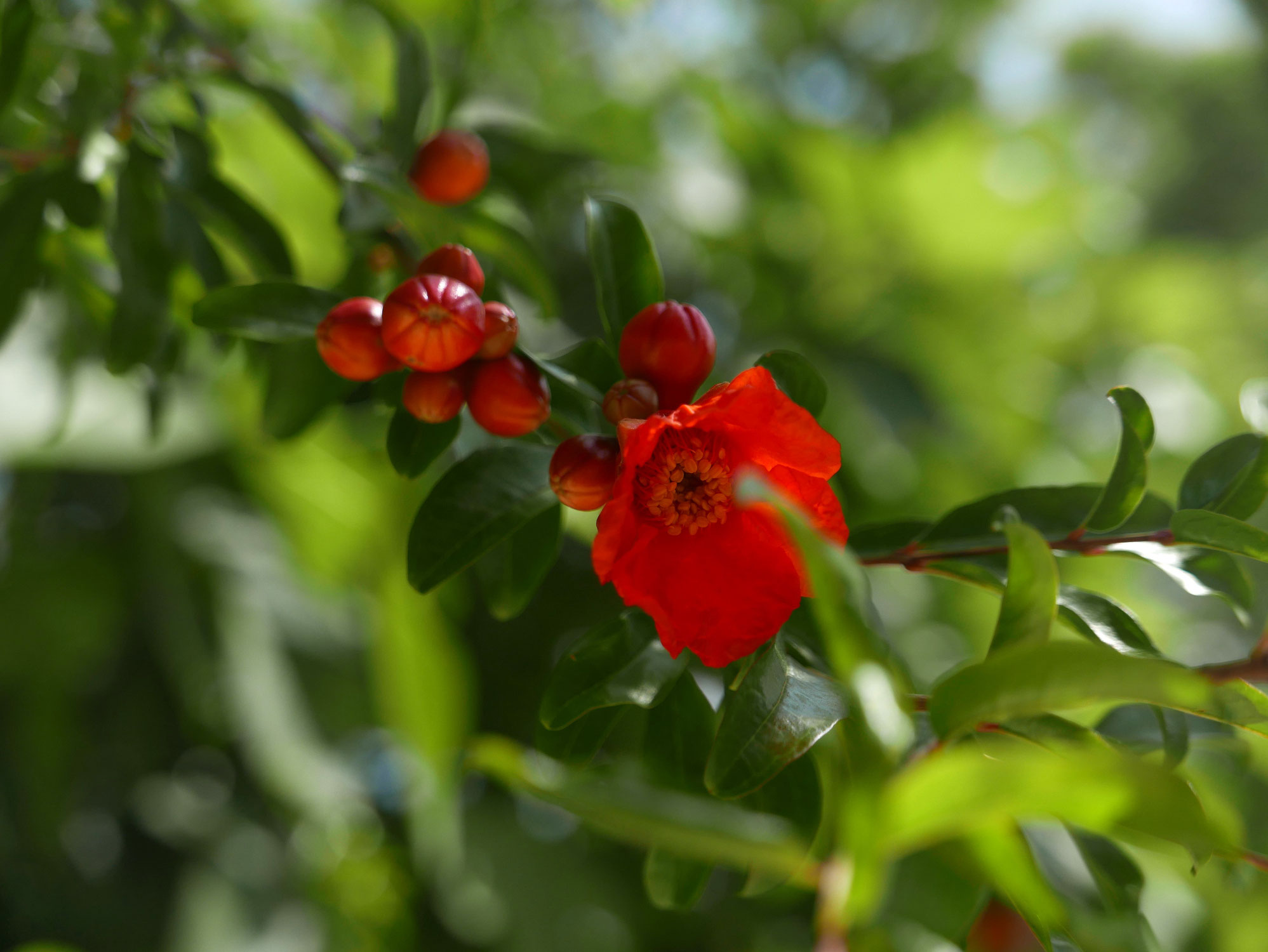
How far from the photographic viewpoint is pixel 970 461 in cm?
132

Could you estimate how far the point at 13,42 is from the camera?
50 centimetres

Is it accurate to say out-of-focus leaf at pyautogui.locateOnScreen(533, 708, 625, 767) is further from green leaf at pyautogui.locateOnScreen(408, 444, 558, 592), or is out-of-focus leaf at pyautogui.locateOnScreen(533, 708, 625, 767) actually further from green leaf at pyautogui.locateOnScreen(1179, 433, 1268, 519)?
green leaf at pyautogui.locateOnScreen(1179, 433, 1268, 519)

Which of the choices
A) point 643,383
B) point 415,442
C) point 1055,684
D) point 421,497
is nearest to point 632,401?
point 643,383

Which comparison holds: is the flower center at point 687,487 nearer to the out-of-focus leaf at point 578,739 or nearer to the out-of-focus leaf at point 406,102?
the out-of-focus leaf at point 578,739

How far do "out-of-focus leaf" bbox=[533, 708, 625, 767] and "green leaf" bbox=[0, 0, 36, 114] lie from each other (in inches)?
17.9

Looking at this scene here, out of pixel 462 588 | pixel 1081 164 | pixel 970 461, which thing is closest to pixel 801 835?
pixel 462 588

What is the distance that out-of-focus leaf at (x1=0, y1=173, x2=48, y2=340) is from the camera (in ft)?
1.80

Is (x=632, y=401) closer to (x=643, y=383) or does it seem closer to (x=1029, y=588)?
(x=643, y=383)

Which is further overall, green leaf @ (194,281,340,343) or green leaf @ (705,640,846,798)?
green leaf @ (194,281,340,343)

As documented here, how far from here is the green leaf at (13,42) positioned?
0.49 m

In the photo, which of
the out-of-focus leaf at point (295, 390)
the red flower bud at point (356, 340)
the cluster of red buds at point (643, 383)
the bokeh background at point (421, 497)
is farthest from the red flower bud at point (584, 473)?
the bokeh background at point (421, 497)

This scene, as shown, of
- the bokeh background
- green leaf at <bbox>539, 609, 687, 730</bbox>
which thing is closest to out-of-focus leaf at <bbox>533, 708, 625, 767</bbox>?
green leaf at <bbox>539, 609, 687, 730</bbox>

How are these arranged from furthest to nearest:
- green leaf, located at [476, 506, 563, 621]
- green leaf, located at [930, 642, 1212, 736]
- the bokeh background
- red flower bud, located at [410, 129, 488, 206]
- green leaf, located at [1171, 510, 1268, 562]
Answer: the bokeh background → red flower bud, located at [410, 129, 488, 206] → green leaf, located at [476, 506, 563, 621] → green leaf, located at [1171, 510, 1268, 562] → green leaf, located at [930, 642, 1212, 736]

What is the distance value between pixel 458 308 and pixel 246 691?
99 cm
